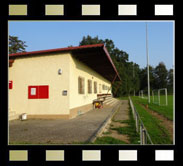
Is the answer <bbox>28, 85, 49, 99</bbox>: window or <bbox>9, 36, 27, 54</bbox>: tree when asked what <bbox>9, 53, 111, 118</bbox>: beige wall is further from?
<bbox>9, 36, 27, 54</bbox>: tree

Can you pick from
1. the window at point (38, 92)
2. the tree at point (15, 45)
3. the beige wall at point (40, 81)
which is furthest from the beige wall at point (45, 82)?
the tree at point (15, 45)

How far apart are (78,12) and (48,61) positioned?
6607mm

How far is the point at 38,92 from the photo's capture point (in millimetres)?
9367

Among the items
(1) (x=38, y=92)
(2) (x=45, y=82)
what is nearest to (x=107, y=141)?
(2) (x=45, y=82)

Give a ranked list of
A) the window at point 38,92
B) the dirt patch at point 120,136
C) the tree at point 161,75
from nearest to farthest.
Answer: the dirt patch at point 120,136 → the window at point 38,92 → the tree at point 161,75

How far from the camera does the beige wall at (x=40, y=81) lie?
9.04 meters

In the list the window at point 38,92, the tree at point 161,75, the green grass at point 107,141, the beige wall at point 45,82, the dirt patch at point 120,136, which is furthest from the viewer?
the tree at point 161,75

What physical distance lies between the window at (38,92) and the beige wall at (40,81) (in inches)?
6.9

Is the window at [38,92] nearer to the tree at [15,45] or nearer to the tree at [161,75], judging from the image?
the tree at [15,45]

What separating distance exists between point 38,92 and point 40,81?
648 millimetres

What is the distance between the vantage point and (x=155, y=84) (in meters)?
62.0

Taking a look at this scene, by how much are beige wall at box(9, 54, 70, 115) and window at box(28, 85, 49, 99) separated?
0.58 ft

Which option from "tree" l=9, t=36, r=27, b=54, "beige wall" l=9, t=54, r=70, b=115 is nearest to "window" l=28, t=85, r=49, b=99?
"beige wall" l=9, t=54, r=70, b=115
